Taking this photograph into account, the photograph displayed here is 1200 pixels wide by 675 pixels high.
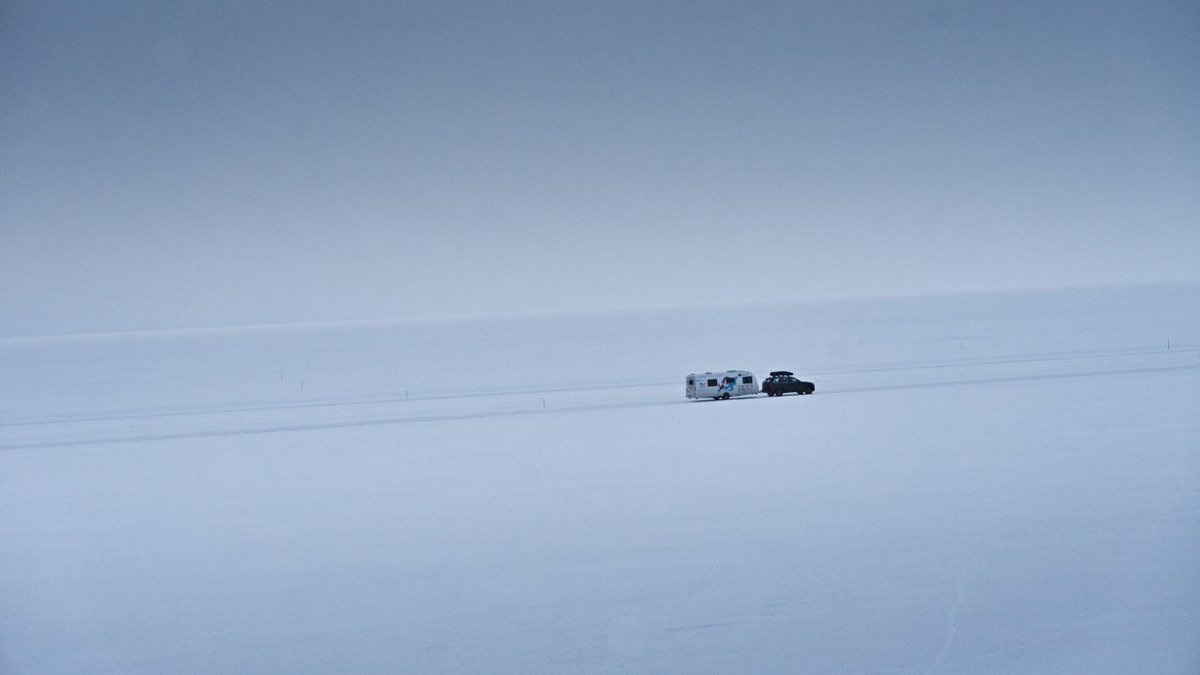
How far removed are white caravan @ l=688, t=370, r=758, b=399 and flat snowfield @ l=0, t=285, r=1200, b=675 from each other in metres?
1.88

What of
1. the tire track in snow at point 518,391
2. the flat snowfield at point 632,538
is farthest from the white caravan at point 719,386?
the tire track in snow at point 518,391

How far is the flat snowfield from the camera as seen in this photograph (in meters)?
14.1

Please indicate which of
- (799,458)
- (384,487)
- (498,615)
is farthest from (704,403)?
(498,615)

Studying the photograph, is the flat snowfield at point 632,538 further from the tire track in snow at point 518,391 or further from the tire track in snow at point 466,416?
the tire track in snow at point 518,391

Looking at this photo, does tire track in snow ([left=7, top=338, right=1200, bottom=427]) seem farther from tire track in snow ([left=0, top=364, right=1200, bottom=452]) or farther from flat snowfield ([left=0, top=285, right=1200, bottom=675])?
flat snowfield ([left=0, top=285, right=1200, bottom=675])

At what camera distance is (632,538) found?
19578 millimetres

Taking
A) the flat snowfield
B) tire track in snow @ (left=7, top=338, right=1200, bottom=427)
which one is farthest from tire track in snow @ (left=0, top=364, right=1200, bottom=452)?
tire track in snow @ (left=7, top=338, right=1200, bottom=427)

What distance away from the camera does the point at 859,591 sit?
15852 mm

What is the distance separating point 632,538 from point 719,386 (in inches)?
956

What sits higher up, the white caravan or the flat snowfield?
the white caravan

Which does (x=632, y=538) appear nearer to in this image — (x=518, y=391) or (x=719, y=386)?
(x=719, y=386)

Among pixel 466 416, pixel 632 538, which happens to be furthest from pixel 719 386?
pixel 632 538

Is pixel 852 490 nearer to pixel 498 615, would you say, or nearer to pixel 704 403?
pixel 498 615

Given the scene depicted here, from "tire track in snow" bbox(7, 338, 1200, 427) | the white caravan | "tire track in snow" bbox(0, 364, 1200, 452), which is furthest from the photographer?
"tire track in snow" bbox(7, 338, 1200, 427)
